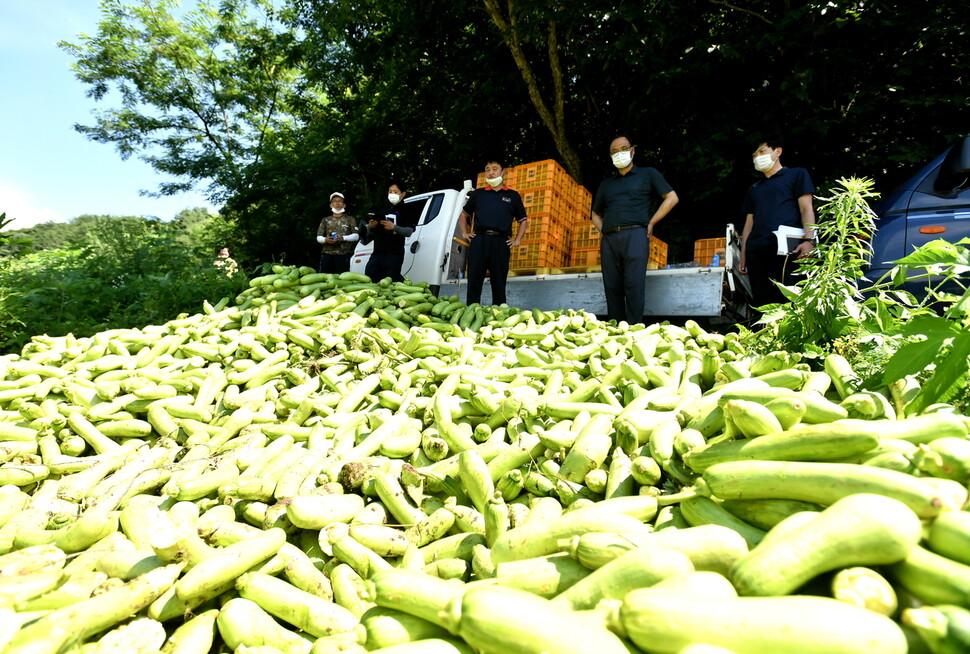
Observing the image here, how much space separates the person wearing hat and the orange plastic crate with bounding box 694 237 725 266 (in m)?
6.81

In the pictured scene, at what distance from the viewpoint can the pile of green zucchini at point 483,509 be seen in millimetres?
1056

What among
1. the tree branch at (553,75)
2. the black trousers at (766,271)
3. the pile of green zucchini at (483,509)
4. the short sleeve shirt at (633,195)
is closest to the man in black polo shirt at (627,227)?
the short sleeve shirt at (633,195)

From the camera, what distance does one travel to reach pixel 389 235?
8.01 metres

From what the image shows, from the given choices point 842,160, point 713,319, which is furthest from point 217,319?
point 842,160

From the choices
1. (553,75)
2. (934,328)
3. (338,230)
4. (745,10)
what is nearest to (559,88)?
(553,75)

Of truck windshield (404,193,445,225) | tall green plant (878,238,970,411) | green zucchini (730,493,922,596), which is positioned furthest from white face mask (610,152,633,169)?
green zucchini (730,493,922,596)

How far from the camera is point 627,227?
242 inches

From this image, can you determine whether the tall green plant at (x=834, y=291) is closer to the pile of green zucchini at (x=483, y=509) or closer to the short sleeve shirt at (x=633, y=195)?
the pile of green zucchini at (x=483, y=509)

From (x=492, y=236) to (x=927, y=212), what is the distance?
189 inches

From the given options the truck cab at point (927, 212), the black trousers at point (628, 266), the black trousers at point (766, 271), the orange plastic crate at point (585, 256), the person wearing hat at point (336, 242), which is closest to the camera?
the truck cab at point (927, 212)

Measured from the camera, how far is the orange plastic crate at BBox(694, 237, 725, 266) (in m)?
10.2

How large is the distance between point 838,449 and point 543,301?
248 inches

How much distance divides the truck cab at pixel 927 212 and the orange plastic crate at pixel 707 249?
174 inches

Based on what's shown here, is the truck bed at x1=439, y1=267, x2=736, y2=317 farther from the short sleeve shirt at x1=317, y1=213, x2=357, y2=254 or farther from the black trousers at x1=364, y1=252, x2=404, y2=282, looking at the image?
the short sleeve shirt at x1=317, y1=213, x2=357, y2=254
